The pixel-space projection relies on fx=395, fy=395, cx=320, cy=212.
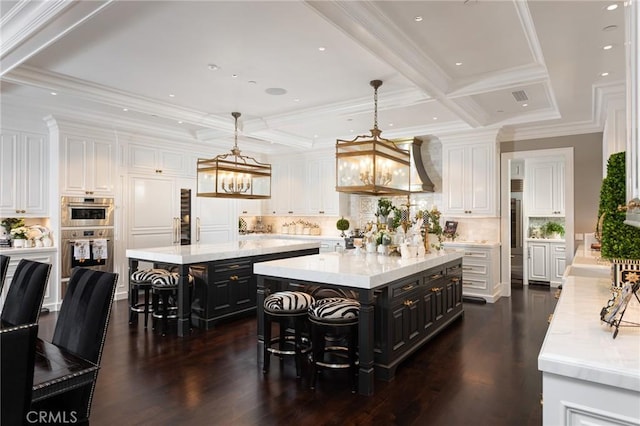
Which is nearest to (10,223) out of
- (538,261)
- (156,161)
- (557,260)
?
(156,161)

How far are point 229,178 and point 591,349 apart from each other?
454cm

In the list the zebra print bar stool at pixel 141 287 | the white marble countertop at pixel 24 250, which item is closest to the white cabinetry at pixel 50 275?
the white marble countertop at pixel 24 250

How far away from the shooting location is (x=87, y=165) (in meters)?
6.09

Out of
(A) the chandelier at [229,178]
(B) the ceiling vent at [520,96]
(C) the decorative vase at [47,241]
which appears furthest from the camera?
(C) the decorative vase at [47,241]

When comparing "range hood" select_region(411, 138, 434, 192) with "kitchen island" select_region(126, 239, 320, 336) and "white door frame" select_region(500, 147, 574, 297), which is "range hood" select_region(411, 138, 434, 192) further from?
"kitchen island" select_region(126, 239, 320, 336)

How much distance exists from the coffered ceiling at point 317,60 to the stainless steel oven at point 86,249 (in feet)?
5.78

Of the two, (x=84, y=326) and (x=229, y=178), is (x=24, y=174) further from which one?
(x=84, y=326)

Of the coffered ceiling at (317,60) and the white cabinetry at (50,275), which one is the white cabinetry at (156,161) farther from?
the white cabinetry at (50,275)

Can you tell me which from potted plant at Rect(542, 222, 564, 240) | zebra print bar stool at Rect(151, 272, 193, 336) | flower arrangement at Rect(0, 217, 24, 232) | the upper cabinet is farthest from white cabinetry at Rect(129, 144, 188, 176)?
potted plant at Rect(542, 222, 564, 240)

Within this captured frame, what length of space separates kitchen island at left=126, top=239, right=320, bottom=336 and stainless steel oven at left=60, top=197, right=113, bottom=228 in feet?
5.14

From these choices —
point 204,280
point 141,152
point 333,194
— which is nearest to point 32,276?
point 204,280

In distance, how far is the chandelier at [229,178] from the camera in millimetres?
5176

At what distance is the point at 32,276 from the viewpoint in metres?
2.56

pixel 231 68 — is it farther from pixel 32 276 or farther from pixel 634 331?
pixel 634 331
